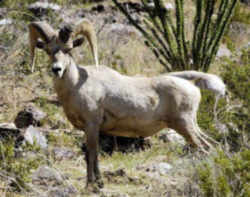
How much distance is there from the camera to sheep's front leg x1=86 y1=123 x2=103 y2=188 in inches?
281

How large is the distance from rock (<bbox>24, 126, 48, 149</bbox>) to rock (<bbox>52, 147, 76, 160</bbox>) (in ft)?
0.69

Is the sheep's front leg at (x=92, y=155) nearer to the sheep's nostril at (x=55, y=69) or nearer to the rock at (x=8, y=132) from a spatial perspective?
the sheep's nostril at (x=55, y=69)

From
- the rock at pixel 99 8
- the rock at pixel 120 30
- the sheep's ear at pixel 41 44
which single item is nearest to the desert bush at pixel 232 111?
the sheep's ear at pixel 41 44

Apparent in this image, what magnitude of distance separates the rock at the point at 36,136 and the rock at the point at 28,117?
60 cm

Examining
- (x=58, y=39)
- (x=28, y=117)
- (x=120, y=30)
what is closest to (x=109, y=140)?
(x=28, y=117)

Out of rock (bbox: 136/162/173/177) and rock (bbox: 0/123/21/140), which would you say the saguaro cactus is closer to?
rock (bbox: 136/162/173/177)

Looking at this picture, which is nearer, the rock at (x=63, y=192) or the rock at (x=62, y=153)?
the rock at (x=63, y=192)

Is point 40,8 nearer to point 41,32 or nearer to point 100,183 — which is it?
point 41,32

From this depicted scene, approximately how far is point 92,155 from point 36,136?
235cm

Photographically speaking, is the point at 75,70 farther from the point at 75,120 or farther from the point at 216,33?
the point at 216,33

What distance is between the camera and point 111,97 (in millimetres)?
7414

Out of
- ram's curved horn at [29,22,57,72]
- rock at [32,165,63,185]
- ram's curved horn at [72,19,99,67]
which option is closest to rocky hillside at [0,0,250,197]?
rock at [32,165,63,185]

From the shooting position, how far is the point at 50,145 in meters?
9.62

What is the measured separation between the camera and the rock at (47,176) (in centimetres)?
686
